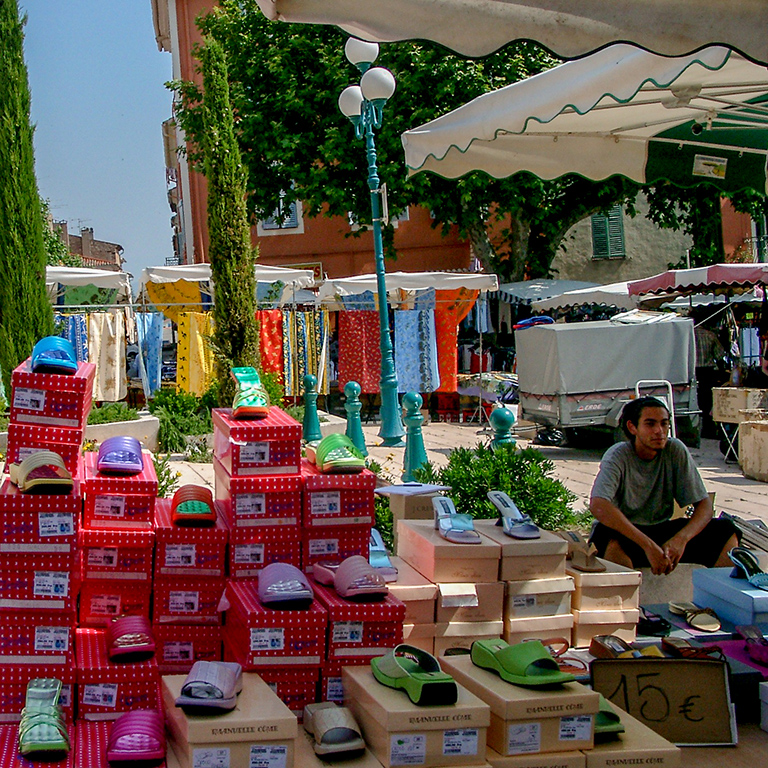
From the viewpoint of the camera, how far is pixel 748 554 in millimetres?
3918

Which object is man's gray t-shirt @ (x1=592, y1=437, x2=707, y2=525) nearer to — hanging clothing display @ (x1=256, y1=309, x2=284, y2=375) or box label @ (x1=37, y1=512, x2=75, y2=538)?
box label @ (x1=37, y1=512, x2=75, y2=538)

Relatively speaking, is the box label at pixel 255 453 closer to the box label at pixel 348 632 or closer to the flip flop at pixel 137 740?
the box label at pixel 348 632

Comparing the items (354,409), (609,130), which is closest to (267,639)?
(609,130)

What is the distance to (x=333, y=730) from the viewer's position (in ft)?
8.52

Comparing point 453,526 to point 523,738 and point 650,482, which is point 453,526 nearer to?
point 523,738

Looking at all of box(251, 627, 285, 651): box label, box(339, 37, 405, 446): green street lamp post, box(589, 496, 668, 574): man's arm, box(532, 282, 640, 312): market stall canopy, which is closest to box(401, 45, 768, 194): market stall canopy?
box(589, 496, 668, 574): man's arm

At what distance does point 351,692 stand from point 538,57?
19584mm

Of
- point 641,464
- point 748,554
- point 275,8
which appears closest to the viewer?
point 275,8

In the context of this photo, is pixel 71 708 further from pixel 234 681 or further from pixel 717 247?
pixel 717 247

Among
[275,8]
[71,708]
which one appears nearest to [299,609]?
[71,708]

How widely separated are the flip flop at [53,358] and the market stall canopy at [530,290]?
56.5ft

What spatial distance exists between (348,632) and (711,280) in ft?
36.5

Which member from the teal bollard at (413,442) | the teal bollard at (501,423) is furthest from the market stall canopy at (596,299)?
the teal bollard at (501,423)

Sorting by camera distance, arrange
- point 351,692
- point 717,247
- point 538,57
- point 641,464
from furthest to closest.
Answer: point 717,247, point 538,57, point 641,464, point 351,692
